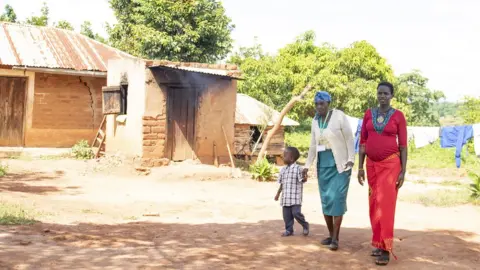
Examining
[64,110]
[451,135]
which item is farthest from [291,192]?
[451,135]

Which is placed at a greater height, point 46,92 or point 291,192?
point 46,92

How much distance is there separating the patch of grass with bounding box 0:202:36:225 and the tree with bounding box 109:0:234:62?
15.7 m

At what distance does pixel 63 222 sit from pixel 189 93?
21.8 ft

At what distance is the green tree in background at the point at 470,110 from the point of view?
76.2ft

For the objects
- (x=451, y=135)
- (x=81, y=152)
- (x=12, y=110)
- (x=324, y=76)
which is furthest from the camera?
(x=324, y=76)

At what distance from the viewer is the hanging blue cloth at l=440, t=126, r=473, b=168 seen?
1766 centimetres

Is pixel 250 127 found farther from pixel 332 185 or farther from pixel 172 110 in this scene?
pixel 332 185

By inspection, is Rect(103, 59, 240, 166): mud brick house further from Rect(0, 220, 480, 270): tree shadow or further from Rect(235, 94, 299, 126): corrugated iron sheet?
Rect(0, 220, 480, 270): tree shadow

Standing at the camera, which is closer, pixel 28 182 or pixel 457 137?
pixel 28 182

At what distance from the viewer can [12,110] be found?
1434 centimetres

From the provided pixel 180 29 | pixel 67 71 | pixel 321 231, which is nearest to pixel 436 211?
pixel 321 231

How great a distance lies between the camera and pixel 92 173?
1136cm

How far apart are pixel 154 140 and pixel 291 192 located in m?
6.88

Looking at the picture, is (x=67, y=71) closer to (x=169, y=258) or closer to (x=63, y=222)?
(x=63, y=222)
